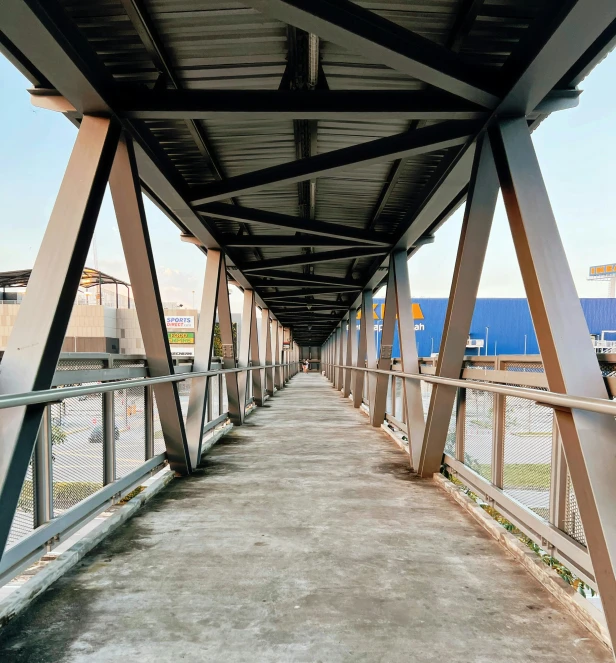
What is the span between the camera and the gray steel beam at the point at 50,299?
2.10m

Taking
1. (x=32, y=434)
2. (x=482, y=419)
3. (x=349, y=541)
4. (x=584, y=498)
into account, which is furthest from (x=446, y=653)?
(x=482, y=419)

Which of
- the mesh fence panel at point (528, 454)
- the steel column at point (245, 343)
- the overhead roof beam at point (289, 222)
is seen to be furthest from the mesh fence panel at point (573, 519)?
the steel column at point (245, 343)

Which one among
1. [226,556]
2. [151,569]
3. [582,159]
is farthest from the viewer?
[582,159]

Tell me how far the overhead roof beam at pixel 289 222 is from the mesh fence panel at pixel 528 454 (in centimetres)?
297

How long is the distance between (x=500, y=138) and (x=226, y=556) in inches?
114

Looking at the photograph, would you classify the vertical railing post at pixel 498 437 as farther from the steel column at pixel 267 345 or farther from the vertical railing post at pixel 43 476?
the steel column at pixel 267 345

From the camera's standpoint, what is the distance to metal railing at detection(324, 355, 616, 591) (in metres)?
2.25

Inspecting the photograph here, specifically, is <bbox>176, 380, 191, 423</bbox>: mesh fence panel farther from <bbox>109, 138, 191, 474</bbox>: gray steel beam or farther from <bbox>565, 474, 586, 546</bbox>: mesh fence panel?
<bbox>565, 474, 586, 546</bbox>: mesh fence panel

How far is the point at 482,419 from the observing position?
371cm

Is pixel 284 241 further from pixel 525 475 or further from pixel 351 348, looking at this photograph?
pixel 351 348

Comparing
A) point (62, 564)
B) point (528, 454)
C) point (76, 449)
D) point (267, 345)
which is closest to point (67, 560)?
point (62, 564)

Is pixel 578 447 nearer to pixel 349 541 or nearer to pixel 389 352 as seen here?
pixel 349 541

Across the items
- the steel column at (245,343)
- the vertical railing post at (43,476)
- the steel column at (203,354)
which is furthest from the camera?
the steel column at (245,343)

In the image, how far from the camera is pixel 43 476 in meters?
2.55
